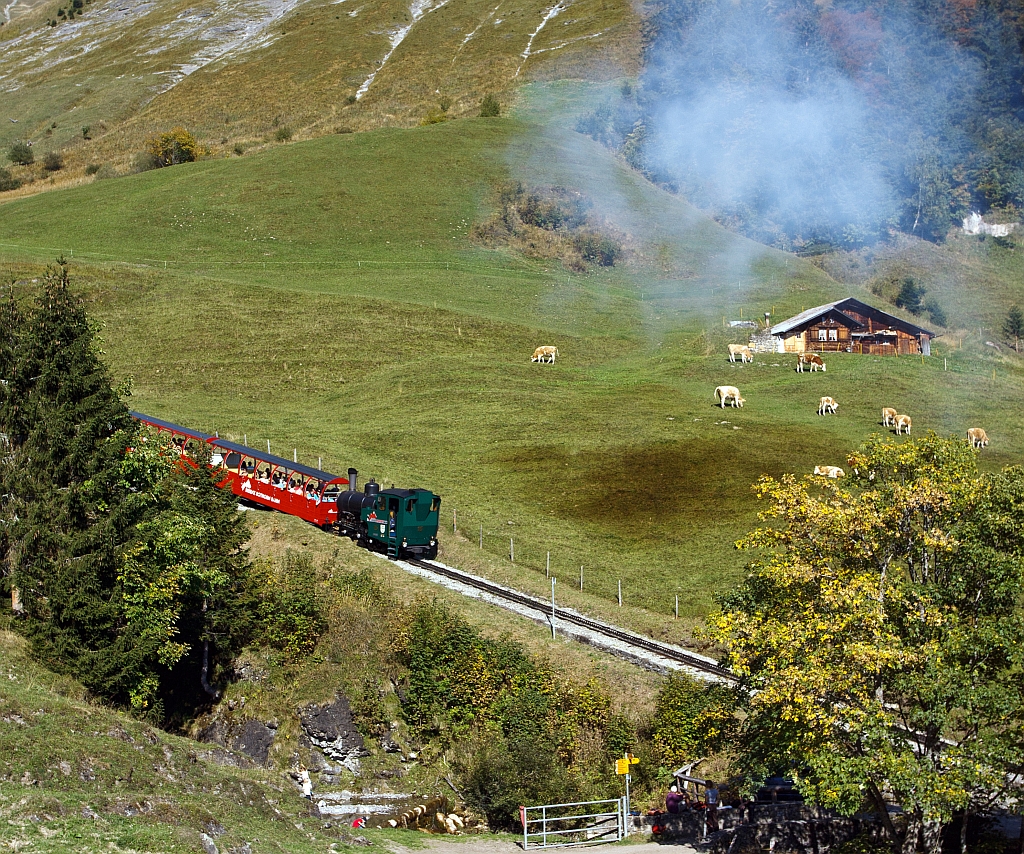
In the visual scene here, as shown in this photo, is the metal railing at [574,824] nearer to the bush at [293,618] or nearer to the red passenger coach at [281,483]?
the bush at [293,618]

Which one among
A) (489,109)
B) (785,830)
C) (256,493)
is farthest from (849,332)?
(489,109)

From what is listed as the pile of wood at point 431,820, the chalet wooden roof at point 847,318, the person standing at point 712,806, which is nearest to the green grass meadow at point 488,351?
the chalet wooden roof at point 847,318

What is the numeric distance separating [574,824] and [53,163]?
115 m

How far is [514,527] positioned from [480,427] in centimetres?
1334

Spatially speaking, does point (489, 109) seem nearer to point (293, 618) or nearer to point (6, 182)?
point (6, 182)

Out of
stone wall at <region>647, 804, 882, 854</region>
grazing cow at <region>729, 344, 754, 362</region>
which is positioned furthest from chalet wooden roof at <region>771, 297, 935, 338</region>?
stone wall at <region>647, 804, 882, 854</region>

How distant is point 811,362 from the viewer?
6881 centimetres

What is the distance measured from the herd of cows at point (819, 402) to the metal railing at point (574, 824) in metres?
20.9

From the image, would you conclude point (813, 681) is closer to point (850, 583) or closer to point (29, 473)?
point (850, 583)

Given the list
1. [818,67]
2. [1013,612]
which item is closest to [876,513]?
[1013,612]

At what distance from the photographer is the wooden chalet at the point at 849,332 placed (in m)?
75.8

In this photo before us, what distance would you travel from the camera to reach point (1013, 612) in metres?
20.5

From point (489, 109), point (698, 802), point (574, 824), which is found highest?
point (489, 109)

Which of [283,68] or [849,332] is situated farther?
[283,68]
